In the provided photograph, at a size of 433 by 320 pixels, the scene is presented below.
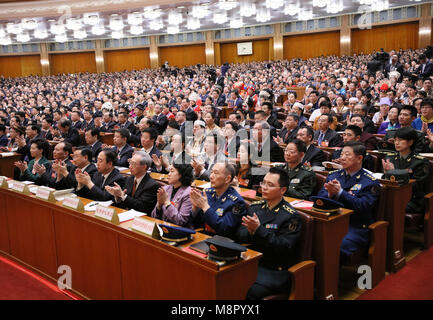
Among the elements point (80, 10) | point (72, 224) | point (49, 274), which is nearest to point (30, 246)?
point (49, 274)

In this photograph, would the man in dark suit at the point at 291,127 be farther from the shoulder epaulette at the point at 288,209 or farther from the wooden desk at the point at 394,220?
the shoulder epaulette at the point at 288,209

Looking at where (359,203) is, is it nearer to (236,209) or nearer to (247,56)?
(236,209)

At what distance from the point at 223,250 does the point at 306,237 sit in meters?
0.69

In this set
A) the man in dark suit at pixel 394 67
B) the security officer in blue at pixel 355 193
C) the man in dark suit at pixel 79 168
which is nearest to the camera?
Answer: the security officer in blue at pixel 355 193

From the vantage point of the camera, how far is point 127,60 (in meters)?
22.7

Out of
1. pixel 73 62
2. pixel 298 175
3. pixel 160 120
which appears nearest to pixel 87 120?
pixel 160 120

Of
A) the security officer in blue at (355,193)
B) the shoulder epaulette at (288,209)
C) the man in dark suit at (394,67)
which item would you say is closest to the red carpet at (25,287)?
the shoulder epaulette at (288,209)

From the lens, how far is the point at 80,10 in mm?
12141

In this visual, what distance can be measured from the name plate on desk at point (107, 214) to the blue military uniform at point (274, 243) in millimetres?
742

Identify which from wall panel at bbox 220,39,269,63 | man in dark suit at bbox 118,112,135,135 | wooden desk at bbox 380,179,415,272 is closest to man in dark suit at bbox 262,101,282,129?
man in dark suit at bbox 118,112,135,135

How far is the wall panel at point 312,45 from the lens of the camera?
19.0m

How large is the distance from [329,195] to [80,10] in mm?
11897

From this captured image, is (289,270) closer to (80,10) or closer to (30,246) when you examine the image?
(30,246)

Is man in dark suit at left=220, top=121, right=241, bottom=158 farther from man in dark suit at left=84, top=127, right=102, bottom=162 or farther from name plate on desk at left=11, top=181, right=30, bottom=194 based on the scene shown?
name plate on desk at left=11, top=181, right=30, bottom=194
